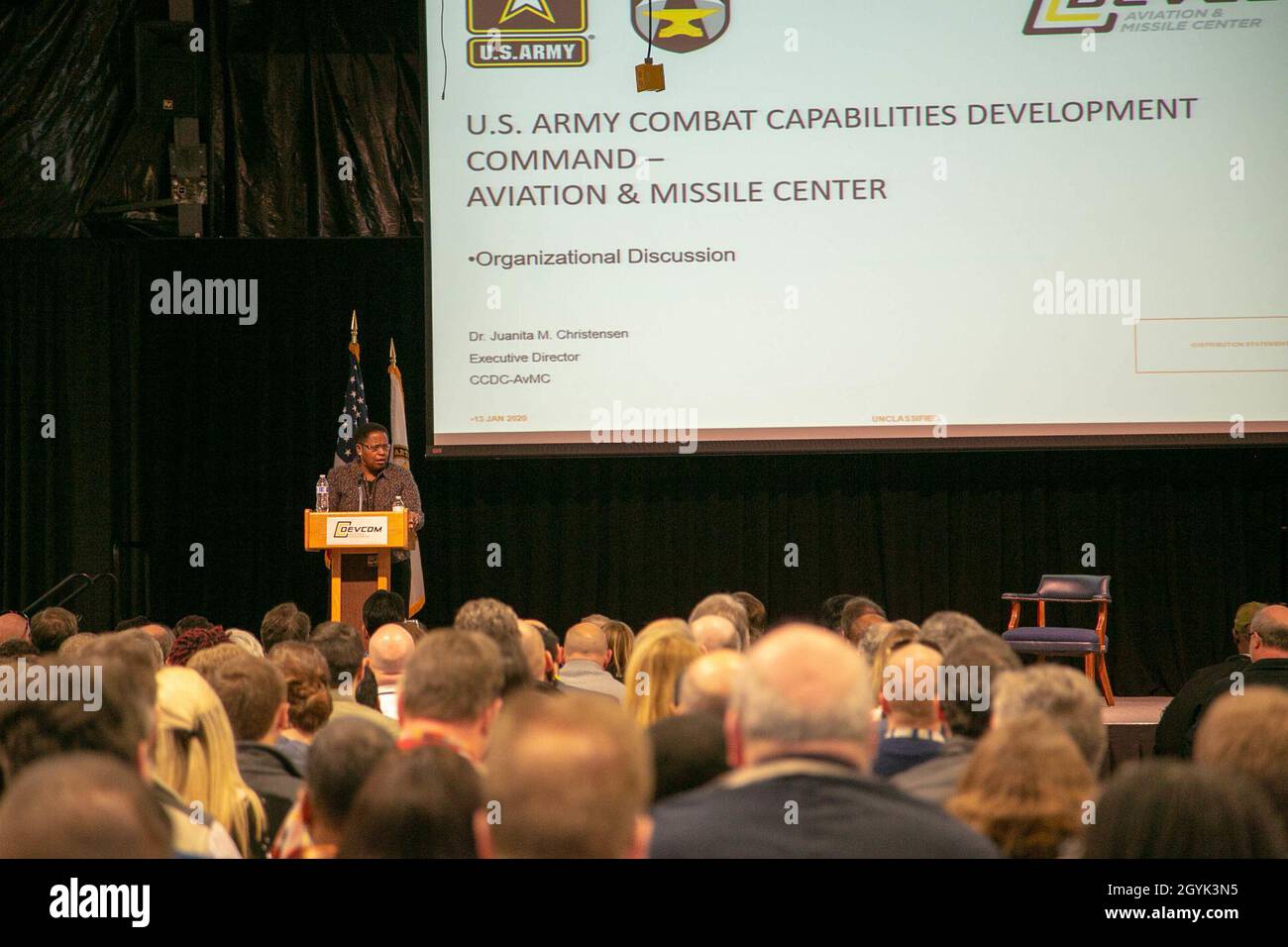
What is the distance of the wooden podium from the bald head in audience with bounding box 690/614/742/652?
9.59 ft

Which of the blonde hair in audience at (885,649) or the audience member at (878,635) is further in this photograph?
the audience member at (878,635)

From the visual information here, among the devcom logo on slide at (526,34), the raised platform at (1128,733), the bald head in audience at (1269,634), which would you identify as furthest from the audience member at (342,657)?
the devcom logo on slide at (526,34)

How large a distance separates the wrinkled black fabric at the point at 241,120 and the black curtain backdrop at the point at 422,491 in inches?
9.3

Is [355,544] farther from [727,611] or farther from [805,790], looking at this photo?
[805,790]

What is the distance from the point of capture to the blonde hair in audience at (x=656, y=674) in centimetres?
326

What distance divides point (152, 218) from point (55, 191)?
2.29 feet

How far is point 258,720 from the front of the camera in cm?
292

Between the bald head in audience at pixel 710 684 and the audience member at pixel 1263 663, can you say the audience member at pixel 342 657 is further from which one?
the audience member at pixel 1263 663

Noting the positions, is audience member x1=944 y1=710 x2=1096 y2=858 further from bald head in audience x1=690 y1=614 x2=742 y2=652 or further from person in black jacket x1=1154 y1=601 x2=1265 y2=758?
person in black jacket x1=1154 y1=601 x2=1265 y2=758

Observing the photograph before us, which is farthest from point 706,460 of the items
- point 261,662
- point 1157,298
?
point 261,662

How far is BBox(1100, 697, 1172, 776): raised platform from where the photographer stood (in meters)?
6.04

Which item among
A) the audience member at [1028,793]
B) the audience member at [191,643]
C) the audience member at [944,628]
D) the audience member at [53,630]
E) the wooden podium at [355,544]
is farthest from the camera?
the wooden podium at [355,544]

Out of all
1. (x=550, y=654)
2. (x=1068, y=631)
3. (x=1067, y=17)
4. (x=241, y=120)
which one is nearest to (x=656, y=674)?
(x=550, y=654)

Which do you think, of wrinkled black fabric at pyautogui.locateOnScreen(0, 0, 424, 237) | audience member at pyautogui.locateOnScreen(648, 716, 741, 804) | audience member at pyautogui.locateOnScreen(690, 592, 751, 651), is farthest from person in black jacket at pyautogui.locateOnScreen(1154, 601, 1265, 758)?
wrinkled black fabric at pyautogui.locateOnScreen(0, 0, 424, 237)
